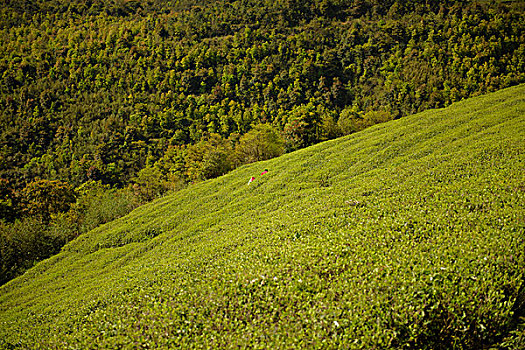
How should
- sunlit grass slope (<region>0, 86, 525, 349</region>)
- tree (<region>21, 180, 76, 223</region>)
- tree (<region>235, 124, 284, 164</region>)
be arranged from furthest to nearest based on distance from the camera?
tree (<region>21, 180, 76, 223</region>)
tree (<region>235, 124, 284, 164</region>)
sunlit grass slope (<region>0, 86, 525, 349</region>)

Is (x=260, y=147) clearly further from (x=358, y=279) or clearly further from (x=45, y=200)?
(x=358, y=279)

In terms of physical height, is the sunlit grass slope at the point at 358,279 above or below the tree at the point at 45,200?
above

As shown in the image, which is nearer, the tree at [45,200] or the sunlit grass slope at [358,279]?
the sunlit grass slope at [358,279]

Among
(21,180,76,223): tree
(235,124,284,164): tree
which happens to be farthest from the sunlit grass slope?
(21,180,76,223): tree

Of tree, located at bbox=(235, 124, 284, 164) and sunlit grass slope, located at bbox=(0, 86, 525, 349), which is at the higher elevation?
sunlit grass slope, located at bbox=(0, 86, 525, 349)

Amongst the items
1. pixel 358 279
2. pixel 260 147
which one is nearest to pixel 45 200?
pixel 260 147

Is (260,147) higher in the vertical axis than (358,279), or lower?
lower

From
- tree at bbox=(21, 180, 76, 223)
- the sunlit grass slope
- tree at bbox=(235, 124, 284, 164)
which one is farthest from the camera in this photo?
tree at bbox=(21, 180, 76, 223)

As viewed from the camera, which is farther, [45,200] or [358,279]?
[45,200]

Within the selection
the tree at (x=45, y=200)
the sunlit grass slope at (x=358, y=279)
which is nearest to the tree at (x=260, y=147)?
the tree at (x=45, y=200)

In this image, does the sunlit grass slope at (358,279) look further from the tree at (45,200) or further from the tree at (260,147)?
the tree at (45,200)

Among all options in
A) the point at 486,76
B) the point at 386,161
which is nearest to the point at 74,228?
the point at 386,161

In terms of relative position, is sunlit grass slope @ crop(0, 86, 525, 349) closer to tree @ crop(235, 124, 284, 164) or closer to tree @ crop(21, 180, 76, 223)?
tree @ crop(235, 124, 284, 164)

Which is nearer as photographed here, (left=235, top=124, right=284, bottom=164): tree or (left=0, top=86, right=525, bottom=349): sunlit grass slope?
(left=0, top=86, right=525, bottom=349): sunlit grass slope
